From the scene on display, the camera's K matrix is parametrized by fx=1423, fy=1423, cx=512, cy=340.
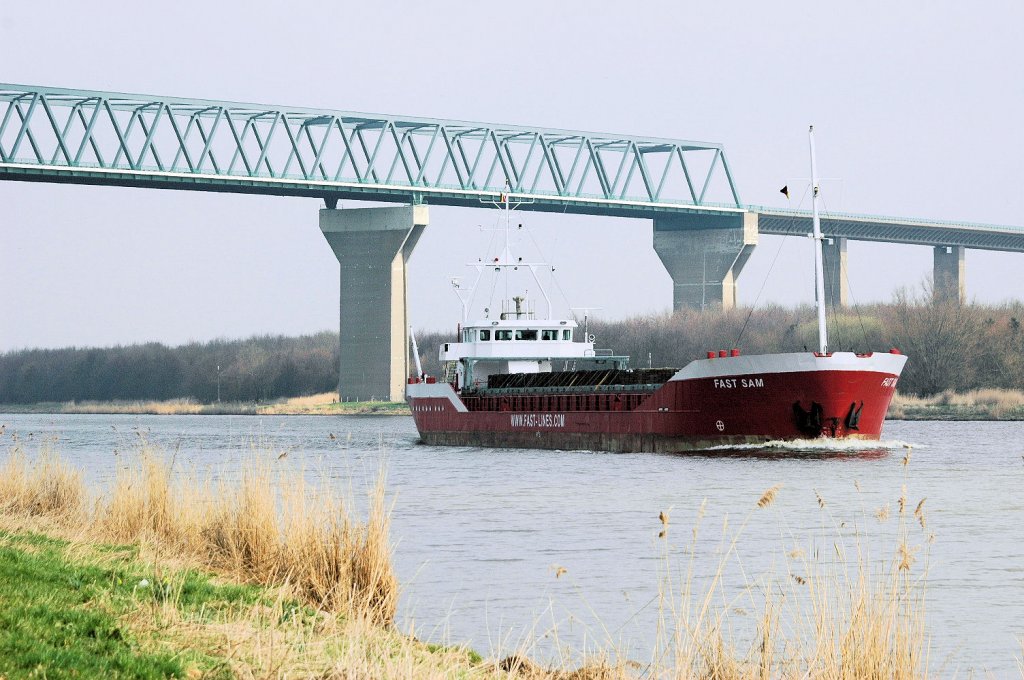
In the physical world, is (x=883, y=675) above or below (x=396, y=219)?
below

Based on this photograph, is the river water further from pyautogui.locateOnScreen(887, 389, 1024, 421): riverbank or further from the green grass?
pyautogui.locateOnScreen(887, 389, 1024, 421): riverbank

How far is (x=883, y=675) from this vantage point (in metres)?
9.73

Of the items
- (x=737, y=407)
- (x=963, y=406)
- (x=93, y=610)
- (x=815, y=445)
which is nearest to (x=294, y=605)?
(x=93, y=610)

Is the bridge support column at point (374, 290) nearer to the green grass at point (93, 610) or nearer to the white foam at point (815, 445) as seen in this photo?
the white foam at point (815, 445)

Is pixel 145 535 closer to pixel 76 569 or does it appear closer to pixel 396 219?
pixel 76 569

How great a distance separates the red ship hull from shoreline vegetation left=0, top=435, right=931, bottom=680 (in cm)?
2175

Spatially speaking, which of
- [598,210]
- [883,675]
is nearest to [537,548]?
[883,675]

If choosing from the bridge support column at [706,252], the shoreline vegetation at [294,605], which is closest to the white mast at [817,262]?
the shoreline vegetation at [294,605]

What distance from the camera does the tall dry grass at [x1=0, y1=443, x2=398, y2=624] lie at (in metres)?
13.9

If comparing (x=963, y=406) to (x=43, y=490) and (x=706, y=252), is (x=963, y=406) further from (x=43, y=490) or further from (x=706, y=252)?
(x=43, y=490)

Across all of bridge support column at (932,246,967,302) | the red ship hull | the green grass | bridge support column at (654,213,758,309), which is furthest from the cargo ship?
bridge support column at (932,246,967,302)

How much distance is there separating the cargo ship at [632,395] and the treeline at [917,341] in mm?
29456

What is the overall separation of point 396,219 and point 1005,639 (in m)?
91.7

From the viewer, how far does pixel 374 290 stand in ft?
341
